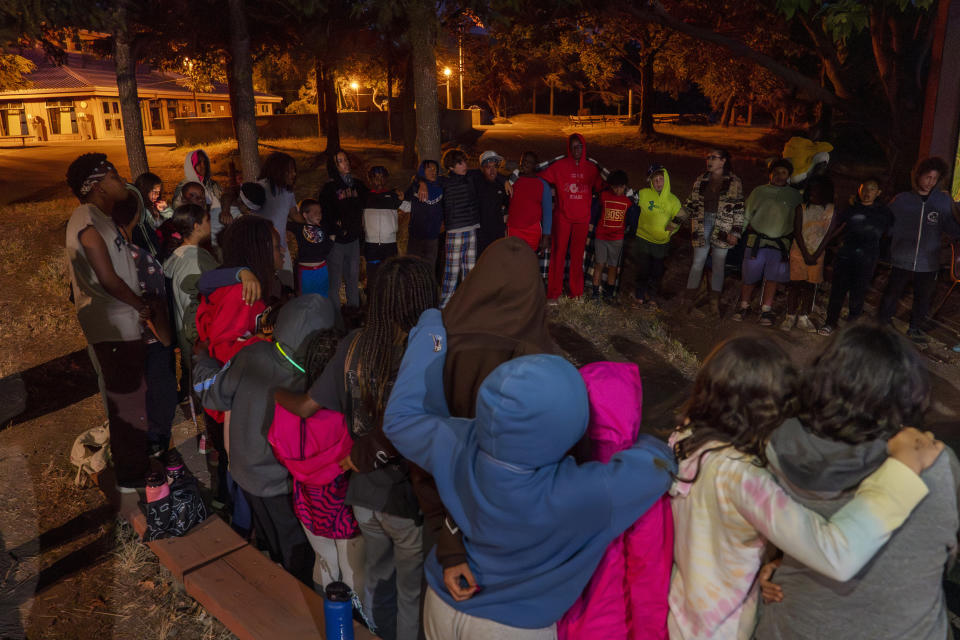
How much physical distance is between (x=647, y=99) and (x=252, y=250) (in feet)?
77.0

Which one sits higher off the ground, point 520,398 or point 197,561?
point 520,398

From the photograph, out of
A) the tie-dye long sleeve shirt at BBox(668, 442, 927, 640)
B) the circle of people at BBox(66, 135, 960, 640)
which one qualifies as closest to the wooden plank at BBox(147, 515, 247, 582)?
the circle of people at BBox(66, 135, 960, 640)

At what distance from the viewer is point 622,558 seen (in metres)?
2.18

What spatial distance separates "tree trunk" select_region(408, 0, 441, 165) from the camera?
9539 millimetres

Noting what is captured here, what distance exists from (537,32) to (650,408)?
1165 centimetres

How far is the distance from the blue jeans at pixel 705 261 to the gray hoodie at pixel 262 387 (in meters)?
5.93

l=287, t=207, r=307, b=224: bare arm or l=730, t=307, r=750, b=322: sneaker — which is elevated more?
l=287, t=207, r=307, b=224: bare arm

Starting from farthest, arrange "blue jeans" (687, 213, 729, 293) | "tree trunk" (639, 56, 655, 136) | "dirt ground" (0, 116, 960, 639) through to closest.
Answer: "tree trunk" (639, 56, 655, 136) → "blue jeans" (687, 213, 729, 293) → "dirt ground" (0, 116, 960, 639)

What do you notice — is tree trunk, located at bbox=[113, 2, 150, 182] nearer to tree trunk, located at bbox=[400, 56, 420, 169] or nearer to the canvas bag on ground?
tree trunk, located at bbox=[400, 56, 420, 169]

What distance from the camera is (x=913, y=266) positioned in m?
7.13

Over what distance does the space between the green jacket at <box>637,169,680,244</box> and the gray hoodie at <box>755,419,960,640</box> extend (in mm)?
6450

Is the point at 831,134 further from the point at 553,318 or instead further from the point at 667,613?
the point at 667,613

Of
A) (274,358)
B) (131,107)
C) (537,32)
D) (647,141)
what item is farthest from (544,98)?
(274,358)

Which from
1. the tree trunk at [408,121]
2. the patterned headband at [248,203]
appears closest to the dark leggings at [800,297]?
the patterned headband at [248,203]
